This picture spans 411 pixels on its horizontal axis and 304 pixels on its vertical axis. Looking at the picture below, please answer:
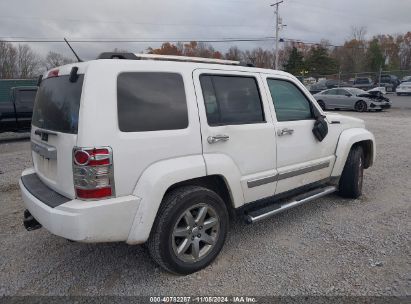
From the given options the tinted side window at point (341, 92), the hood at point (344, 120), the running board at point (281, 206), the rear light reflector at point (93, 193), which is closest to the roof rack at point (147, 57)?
the rear light reflector at point (93, 193)

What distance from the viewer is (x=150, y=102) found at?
9.11ft

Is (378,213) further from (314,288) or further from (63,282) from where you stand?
(63,282)

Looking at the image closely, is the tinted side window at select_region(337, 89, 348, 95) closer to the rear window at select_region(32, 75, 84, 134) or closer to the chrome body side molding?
the chrome body side molding

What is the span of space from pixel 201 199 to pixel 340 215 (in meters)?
2.30

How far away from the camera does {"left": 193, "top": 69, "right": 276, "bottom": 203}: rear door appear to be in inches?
121

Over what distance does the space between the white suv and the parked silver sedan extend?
17135mm

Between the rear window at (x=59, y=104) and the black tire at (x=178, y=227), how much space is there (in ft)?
3.23

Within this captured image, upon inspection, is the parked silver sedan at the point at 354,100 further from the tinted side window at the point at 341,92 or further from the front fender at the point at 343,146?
the front fender at the point at 343,146

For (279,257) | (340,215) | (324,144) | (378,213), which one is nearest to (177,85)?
(279,257)

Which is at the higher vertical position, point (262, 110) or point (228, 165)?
point (262, 110)

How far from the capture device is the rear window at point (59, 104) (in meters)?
2.64

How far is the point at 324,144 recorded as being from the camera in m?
4.26

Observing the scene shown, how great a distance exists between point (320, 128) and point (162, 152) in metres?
2.22

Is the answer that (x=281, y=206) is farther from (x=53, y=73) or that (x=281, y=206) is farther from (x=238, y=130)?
(x=53, y=73)
